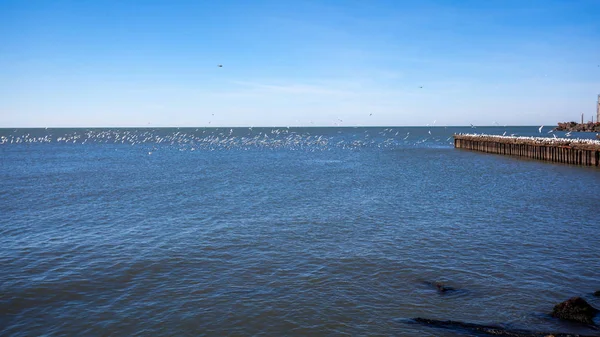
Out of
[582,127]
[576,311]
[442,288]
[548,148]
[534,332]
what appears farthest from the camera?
[582,127]

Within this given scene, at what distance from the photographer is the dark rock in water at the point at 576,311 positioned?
11.2 metres

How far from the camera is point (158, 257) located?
1745cm

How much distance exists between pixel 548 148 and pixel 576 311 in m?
52.8

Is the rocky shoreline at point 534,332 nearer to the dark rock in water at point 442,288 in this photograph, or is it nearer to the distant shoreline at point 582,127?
the dark rock in water at point 442,288

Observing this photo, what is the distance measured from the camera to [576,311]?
11.4 meters

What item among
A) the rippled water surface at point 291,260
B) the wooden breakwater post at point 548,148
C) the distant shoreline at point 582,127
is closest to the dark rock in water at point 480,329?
the rippled water surface at point 291,260

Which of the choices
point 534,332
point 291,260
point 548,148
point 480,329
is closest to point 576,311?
point 534,332

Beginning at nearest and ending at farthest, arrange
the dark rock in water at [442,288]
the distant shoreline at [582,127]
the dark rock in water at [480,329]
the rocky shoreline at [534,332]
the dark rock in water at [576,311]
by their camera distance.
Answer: the dark rock in water at [480,329]
the rocky shoreline at [534,332]
the dark rock in water at [576,311]
the dark rock in water at [442,288]
the distant shoreline at [582,127]

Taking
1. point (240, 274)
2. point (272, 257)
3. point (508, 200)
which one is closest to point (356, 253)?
point (272, 257)

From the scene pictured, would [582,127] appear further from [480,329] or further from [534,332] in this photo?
[480,329]

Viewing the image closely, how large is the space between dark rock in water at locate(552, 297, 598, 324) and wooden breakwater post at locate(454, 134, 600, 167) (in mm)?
43814

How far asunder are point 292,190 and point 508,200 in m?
15.5

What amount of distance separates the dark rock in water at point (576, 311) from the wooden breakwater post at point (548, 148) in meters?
43.8

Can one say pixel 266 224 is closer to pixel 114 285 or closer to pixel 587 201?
pixel 114 285
